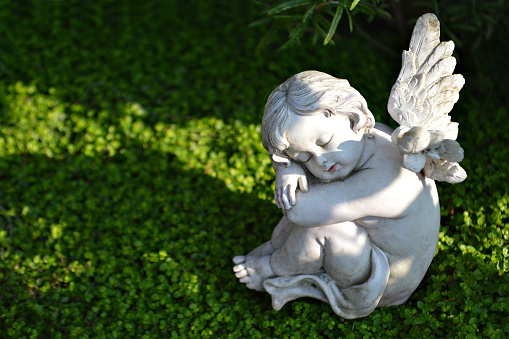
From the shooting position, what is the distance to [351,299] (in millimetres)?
3443

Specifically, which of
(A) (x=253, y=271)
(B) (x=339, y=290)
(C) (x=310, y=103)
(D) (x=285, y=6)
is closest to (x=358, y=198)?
(C) (x=310, y=103)

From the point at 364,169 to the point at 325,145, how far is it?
0.90ft

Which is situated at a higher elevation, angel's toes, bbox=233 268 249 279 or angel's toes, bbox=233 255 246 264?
angel's toes, bbox=233 255 246 264

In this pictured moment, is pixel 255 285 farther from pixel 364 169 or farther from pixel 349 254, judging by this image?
pixel 364 169

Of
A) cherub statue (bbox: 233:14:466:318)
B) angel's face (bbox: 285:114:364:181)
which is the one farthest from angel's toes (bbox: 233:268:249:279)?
angel's face (bbox: 285:114:364:181)

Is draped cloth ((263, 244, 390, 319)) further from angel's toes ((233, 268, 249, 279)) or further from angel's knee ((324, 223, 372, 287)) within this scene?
angel's toes ((233, 268, 249, 279))

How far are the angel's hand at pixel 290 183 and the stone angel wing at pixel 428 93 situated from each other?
1.56 feet

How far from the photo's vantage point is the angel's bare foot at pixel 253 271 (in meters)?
3.68

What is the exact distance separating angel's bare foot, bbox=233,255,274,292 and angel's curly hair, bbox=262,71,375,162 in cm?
95

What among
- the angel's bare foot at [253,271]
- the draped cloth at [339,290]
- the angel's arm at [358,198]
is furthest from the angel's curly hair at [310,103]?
the angel's bare foot at [253,271]

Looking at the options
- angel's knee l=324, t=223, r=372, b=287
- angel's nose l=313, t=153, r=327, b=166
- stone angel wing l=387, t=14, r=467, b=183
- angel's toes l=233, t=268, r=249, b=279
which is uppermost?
stone angel wing l=387, t=14, r=467, b=183

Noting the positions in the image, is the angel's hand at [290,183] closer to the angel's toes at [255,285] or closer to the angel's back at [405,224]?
the angel's back at [405,224]

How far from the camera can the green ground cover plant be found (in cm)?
373

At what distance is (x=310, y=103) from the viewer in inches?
112
